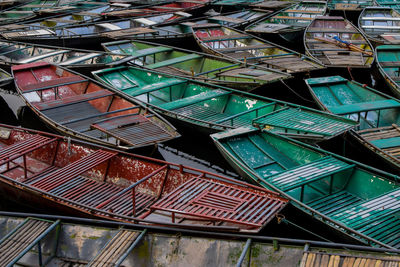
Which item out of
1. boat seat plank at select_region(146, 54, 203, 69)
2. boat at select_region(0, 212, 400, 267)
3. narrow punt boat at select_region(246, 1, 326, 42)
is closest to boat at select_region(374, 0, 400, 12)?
narrow punt boat at select_region(246, 1, 326, 42)

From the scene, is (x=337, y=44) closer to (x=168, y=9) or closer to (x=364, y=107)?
(x=364, y=107)

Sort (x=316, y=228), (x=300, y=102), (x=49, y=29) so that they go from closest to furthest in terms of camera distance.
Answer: (x=316, y=228) < (x=300, y=102) < (x=49, y=29)

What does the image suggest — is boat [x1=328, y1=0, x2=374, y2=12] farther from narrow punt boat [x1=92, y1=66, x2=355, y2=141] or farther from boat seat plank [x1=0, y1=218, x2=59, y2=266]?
boat seat plank [x1=0, y1=218, x2=59, y2=266]

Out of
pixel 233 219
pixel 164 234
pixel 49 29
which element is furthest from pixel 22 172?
pixel 49 29

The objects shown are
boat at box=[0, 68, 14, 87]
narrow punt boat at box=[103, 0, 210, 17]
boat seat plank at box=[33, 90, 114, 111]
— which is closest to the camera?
boat seat plank at box=[33, 90, 114, 111]

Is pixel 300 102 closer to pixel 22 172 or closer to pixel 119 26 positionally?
pixel 22 172
